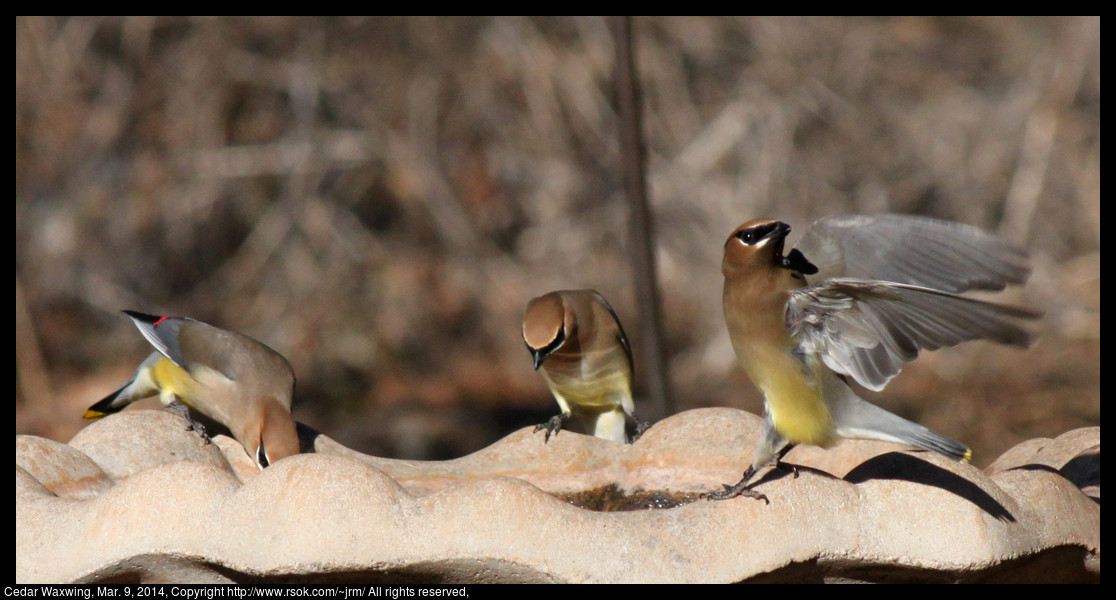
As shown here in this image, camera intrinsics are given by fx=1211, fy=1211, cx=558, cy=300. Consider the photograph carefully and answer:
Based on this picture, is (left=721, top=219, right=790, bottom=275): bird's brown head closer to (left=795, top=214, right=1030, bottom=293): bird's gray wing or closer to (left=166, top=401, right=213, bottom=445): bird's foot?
(left=795, top=214, right=1030, bottom=293): bird's gray wing

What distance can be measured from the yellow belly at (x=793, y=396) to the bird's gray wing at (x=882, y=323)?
7cm

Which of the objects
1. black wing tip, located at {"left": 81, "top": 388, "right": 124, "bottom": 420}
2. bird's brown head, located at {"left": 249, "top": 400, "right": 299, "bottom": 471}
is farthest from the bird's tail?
bird's brown head, located at {"left": 249, "top": 400, "right": 299, "bottom": 471}

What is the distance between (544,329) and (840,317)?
1.08m

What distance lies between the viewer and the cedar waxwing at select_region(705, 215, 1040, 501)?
280cm

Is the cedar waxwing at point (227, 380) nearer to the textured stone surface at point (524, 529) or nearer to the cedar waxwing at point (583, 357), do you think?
the textured stone surface at point (524, 529)

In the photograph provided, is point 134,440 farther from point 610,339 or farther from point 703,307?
point 703,307

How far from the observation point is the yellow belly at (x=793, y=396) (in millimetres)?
3018

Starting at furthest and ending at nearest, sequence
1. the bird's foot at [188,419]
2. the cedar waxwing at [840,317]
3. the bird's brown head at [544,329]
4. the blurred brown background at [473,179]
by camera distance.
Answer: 1. the blurred brown background at [473,179]
2. the bird's brown head at [544,329]
3. the bird's foot at [188,419]
4. the cedar waxwing at [840,317]

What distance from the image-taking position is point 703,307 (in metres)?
7.93

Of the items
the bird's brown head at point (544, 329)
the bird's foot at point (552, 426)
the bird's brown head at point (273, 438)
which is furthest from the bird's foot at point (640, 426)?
the bird's brown head at point (273, 438)

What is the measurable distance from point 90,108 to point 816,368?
631 centimetres

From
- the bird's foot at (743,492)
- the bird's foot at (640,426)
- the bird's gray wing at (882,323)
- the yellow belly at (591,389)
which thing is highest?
the bird's gray wing at (882,323)

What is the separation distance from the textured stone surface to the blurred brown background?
14.7 feet
